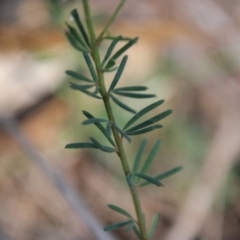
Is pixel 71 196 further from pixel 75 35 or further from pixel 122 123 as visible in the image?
pixel 75 35

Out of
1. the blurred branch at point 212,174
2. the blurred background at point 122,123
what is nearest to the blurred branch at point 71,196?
the blurred background at point 122,123

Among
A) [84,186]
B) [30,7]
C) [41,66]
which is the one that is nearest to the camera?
[84,186]

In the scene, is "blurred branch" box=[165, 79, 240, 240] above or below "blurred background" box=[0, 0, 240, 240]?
below

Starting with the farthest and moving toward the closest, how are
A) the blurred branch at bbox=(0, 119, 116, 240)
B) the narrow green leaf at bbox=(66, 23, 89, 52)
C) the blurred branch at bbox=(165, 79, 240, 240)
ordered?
the blurred branch at bbox=(165, 79, 240, 240) < the blurred branch at bbox=(0, 119, 116, 240) < the narrow green leaf at bbox=(66, 23, 89, 52)

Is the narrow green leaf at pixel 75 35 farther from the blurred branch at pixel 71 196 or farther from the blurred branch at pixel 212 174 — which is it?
the blurred branch at pixel 212 174

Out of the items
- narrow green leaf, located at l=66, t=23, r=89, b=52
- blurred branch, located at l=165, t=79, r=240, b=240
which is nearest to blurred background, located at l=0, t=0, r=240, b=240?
blurred branch, located at l=165, t=79, r=240, b=240

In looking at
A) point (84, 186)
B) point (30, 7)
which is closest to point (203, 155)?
point (84, 186)

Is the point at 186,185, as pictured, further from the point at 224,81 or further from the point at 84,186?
the point at 224,81

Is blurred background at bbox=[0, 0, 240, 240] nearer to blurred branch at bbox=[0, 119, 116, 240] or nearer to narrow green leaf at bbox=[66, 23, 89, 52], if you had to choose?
blurred branch at bbox=[0, 119, 116, 240]
